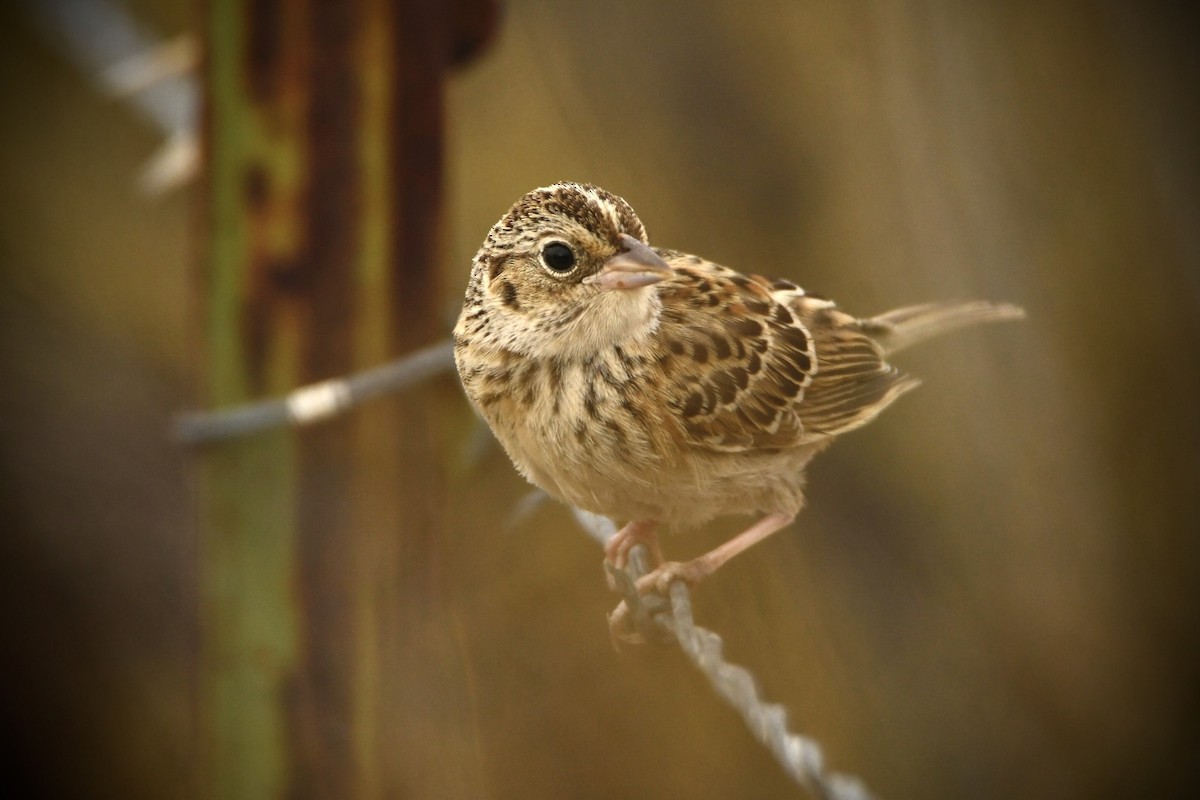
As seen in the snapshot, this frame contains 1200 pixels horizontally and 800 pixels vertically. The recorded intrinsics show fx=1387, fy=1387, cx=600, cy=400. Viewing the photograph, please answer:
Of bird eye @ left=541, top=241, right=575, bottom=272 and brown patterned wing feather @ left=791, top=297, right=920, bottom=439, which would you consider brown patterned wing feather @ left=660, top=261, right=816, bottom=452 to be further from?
bird eye @ left=541, top=241, right=575, bottom=272

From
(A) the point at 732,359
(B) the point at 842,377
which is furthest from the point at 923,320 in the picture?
(A) the point at 732,359

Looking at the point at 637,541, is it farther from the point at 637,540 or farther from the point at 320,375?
the point at 320,375

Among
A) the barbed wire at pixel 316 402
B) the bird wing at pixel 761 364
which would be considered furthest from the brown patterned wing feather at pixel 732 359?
the barbed wire at pixel 316 402

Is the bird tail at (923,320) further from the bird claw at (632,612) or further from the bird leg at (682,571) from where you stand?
the bird claw at (632,612)

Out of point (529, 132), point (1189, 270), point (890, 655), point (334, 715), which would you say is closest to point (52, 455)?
point (529, 132)

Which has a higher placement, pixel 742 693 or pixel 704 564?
pixel 704 564

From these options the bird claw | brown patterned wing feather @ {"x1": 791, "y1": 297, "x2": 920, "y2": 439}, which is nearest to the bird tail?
brown patterned wing feather @ {"x1": 791, "y1": 297, "x2": 920, "y2": 439}

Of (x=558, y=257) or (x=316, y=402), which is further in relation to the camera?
(x=316, y=402)
